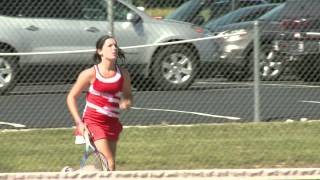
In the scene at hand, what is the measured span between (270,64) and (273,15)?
336 cm

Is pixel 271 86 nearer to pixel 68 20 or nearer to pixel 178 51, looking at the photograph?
pixel 178 51

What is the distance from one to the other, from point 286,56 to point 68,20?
3.22 m

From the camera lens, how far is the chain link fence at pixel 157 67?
32.9 ft

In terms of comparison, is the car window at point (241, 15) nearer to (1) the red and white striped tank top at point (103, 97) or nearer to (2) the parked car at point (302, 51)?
(2) the parked car at point (302, 51)

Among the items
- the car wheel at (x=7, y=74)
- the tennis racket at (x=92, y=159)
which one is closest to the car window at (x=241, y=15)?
the car wheel at (x=7, y=74)

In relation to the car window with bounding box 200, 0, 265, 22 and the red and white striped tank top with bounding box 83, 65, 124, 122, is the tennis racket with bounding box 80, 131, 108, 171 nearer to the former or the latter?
the red and white striped tank top with bounding box 83, 65, 124, 122

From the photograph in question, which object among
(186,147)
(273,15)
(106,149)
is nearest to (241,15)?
(273,15)

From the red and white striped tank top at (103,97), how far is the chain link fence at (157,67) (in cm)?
Result: 327

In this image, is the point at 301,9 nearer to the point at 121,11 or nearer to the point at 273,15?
the point at 273,15

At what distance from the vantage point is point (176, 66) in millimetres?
11211

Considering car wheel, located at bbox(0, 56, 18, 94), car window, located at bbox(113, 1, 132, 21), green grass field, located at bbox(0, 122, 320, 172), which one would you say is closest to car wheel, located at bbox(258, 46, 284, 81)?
green grass field, located at bbox(0, 122, 320, 172)

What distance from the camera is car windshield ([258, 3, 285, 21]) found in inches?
527

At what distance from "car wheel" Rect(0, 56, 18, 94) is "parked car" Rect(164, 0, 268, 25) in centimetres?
494

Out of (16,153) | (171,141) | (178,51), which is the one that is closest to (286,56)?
(178,51)
